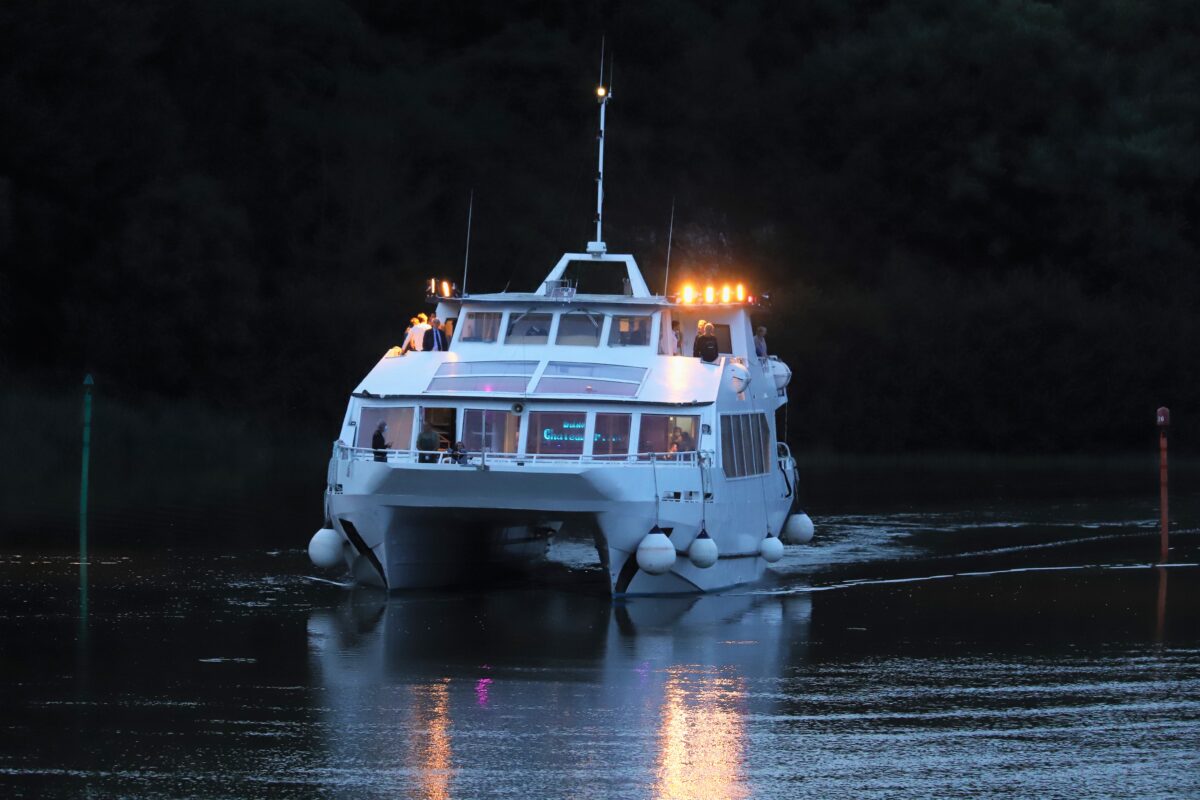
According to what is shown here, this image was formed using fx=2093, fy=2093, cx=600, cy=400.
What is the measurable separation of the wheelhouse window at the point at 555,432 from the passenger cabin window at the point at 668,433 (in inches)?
30.1

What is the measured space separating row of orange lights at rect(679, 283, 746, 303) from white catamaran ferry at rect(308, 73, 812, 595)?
0.03 m

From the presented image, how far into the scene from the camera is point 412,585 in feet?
84.9

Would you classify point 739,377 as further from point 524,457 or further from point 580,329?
point 524,457

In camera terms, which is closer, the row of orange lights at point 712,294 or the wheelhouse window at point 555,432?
the wheelhouse window at point 555,432

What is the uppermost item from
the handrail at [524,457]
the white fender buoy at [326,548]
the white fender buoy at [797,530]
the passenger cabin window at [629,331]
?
the passenger cabin window at [629,331]

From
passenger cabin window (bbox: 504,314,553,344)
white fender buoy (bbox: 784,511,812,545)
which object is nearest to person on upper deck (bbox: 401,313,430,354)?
passenger cabin window (bbox: 504,314,553,344)

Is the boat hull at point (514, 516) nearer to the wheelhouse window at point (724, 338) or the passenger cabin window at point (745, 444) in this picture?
the passenger cabin window at point (745, 444)

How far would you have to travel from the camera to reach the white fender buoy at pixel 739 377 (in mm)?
26812

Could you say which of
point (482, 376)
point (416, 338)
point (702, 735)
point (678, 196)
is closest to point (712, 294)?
point (416, 338)

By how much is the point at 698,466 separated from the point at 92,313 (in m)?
33.0

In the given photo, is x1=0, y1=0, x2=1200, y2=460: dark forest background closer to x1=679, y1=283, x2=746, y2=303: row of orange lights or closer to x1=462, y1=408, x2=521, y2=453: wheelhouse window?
x1=679, y1=283, x2=746, y2=303: row of orange lights

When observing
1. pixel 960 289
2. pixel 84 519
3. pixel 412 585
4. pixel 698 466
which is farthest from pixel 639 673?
pixel 960 289

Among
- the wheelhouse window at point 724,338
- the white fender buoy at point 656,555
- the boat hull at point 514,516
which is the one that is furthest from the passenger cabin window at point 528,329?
the white fender buoy at point 656,555

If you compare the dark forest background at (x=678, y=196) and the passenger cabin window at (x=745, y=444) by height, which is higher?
the dark forest background at (x=678, y=196)
